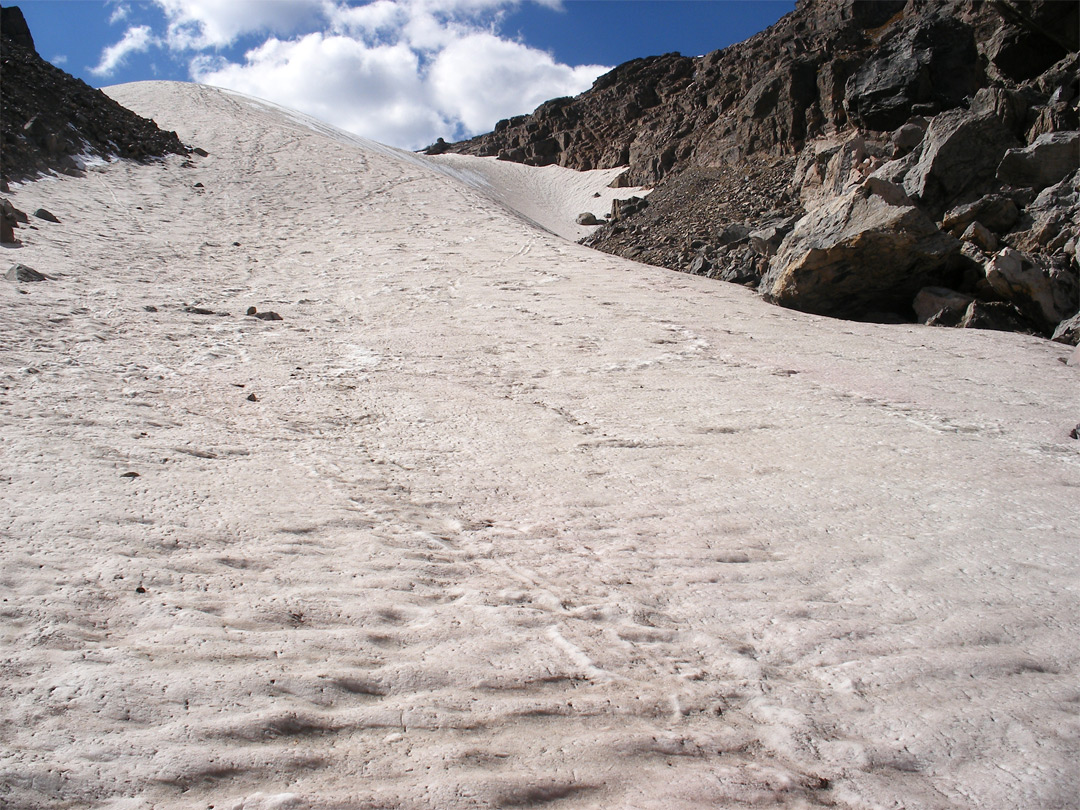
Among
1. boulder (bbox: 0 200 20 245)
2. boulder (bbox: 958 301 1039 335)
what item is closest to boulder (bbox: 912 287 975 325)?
boulder (bbox: 958 301 1039 335)

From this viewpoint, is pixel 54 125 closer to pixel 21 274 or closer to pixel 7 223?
pixel 7 223

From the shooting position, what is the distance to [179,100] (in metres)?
25.5

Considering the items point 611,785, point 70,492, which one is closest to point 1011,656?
point 611,785

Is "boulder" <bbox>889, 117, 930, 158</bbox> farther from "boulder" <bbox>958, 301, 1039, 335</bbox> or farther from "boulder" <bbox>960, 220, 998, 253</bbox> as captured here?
"boulder" <bbox>958, 301, 1039, 335</bbox>

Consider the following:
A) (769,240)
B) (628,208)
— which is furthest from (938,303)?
(628,208)

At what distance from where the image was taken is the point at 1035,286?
786cm

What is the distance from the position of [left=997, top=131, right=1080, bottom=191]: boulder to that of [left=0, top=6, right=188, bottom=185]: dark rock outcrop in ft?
52.6

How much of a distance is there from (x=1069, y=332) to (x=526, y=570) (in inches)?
303

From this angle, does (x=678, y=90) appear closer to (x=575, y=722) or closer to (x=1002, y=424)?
(x=1002, y=424)

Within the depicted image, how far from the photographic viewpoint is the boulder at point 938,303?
8203mm

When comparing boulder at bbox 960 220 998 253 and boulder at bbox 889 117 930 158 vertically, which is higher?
boulder at bbox 889 117 930 158

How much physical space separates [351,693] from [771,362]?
5.26 meters

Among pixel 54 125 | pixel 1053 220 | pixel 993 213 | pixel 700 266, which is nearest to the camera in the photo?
pixel 1053 220

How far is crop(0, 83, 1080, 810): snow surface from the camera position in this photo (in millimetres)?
1903
